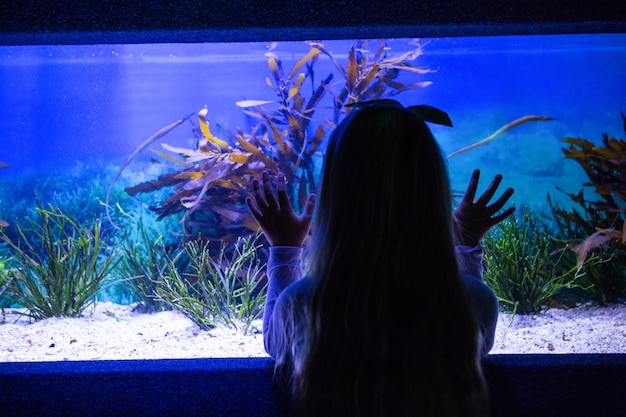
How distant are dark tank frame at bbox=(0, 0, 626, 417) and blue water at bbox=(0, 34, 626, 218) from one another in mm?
756

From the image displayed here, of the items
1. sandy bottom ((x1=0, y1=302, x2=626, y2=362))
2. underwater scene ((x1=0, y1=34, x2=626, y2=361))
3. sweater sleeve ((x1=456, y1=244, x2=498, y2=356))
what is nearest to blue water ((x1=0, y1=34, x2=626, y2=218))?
underwater scene ((x1=0, y1=34, x2=626, y2=361))

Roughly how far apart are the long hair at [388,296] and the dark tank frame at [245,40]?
49 cm

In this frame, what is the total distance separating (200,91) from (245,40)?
1.14 m

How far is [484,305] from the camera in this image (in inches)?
49.8

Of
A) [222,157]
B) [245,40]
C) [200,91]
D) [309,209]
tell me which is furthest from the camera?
[222,157]

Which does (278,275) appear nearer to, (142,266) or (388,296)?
(388,296)

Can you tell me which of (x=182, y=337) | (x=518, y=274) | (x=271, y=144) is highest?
(x=271, y=144)

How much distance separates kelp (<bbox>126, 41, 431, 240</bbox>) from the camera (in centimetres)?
305

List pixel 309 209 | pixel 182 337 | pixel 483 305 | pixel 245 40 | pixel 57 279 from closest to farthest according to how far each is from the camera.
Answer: pixel 483 305, pixel 309 209, pixel 245 40, pixel 182 337, pixel 57 279

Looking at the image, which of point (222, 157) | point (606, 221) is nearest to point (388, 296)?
point (222, 157)

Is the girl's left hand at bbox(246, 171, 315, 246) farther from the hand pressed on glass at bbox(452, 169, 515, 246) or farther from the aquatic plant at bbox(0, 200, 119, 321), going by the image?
the aquatic plant at bbox(0, 200, 119, 321)

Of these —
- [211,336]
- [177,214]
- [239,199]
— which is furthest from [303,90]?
[211,336]

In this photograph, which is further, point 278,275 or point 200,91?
point 200,91

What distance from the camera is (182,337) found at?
2.56 metres
